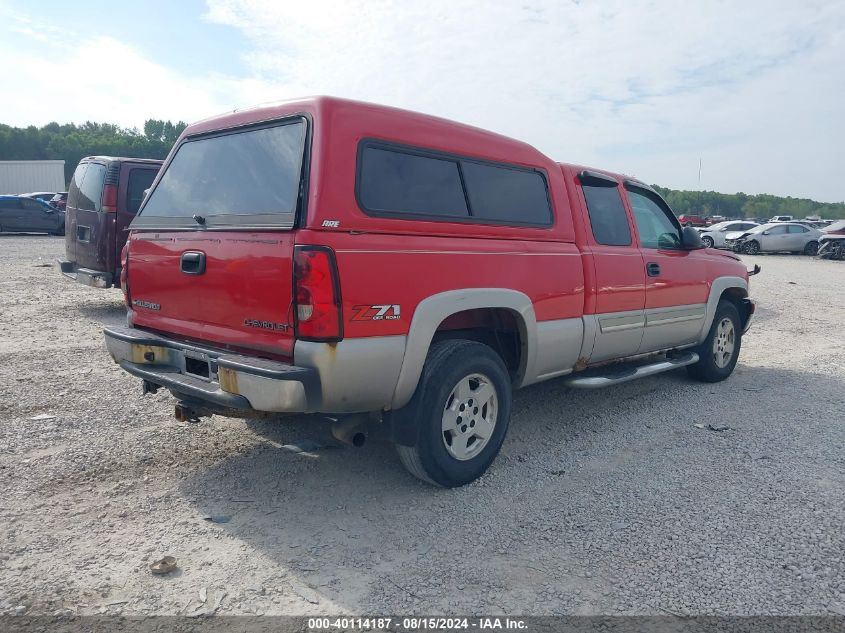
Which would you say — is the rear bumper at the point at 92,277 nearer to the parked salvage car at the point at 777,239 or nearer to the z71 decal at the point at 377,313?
the z71 decal at the point at 377,313

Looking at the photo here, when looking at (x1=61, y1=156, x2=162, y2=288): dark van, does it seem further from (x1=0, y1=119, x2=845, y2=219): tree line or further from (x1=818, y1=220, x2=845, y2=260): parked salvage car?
(x1=0, y1=119, x2=845, y2=219): tree line

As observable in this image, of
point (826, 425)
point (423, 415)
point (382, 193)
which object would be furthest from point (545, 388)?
point (382, 193)

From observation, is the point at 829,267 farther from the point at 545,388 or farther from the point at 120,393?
the point at 120,393

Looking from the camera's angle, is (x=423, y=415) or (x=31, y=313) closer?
(x=423, y=415)

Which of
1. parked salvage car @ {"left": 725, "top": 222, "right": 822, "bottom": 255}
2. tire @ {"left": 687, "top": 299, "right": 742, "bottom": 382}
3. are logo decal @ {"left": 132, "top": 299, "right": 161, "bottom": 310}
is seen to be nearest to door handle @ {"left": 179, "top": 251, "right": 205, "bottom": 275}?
are logo decal @ {"left": 132, "top": 299, "right": 161, "bottom": 310}

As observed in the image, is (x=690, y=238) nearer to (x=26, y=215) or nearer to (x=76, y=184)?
(x=76, y=184)

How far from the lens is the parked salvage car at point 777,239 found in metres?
26.8

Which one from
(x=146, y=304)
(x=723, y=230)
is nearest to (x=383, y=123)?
(x=146, y=304)

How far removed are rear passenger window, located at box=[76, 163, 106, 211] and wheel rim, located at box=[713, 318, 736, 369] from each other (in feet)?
25.4

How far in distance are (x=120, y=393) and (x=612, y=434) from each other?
13.3 ft

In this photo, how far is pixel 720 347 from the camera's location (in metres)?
6.52

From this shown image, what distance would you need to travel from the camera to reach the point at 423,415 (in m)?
3.58

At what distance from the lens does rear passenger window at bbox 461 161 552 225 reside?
13.4 ft

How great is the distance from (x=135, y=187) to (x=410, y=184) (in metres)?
6.35
